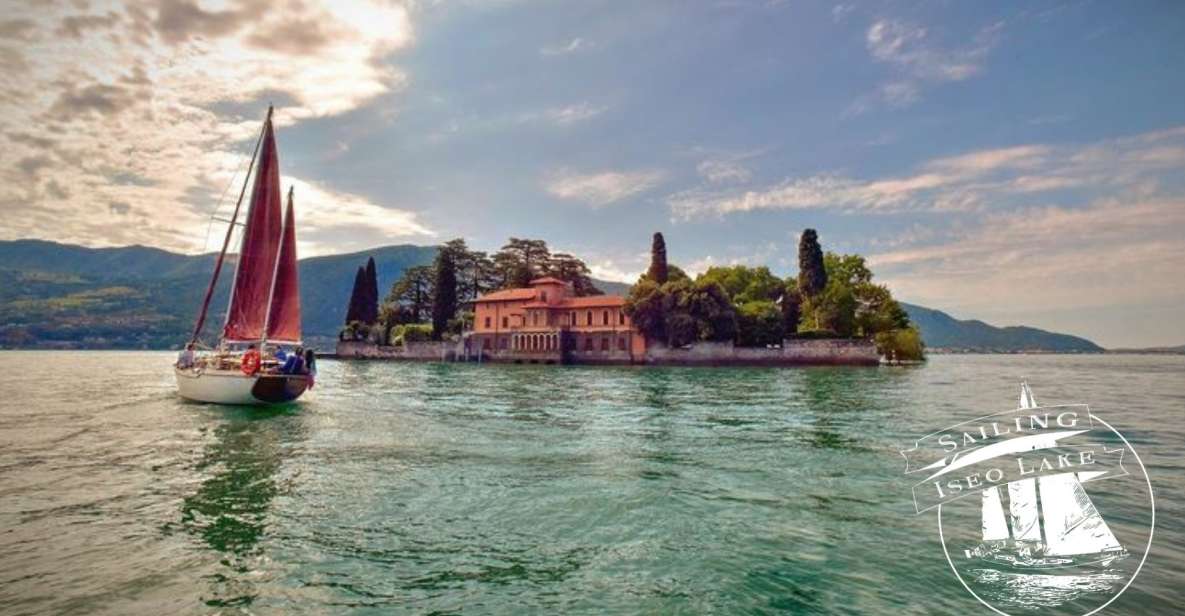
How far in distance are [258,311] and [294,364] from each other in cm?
314

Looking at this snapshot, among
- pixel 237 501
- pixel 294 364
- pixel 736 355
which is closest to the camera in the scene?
pixel 237 501

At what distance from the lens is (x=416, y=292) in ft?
336

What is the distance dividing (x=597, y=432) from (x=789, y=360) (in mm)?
52991

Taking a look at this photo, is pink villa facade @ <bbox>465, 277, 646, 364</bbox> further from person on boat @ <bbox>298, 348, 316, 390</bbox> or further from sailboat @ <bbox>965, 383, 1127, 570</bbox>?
sailboat @ <bbox>965, 383, 1127, 570</bbox>

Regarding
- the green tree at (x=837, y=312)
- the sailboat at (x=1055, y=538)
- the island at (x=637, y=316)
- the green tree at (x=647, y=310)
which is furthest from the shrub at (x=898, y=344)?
the sailboat at (x=1055, y=538)

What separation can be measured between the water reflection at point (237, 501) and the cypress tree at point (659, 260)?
61412 millimetres

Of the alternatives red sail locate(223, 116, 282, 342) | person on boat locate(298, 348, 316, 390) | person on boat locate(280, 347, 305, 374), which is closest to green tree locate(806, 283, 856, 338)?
person on boat locate(298, 348, 316, 390)

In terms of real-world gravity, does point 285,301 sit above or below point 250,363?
above

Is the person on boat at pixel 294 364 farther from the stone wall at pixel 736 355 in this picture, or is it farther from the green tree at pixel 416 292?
the green tree at pixel 416 292

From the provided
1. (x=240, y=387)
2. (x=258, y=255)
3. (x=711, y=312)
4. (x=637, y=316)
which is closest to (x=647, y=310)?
(x=637, y=316)

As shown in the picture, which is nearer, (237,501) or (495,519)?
(495,519)

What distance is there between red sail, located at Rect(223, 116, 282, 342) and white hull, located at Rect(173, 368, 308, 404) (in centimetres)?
208

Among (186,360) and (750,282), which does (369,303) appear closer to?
(750,282)

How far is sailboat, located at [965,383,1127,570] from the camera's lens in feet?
20.1
